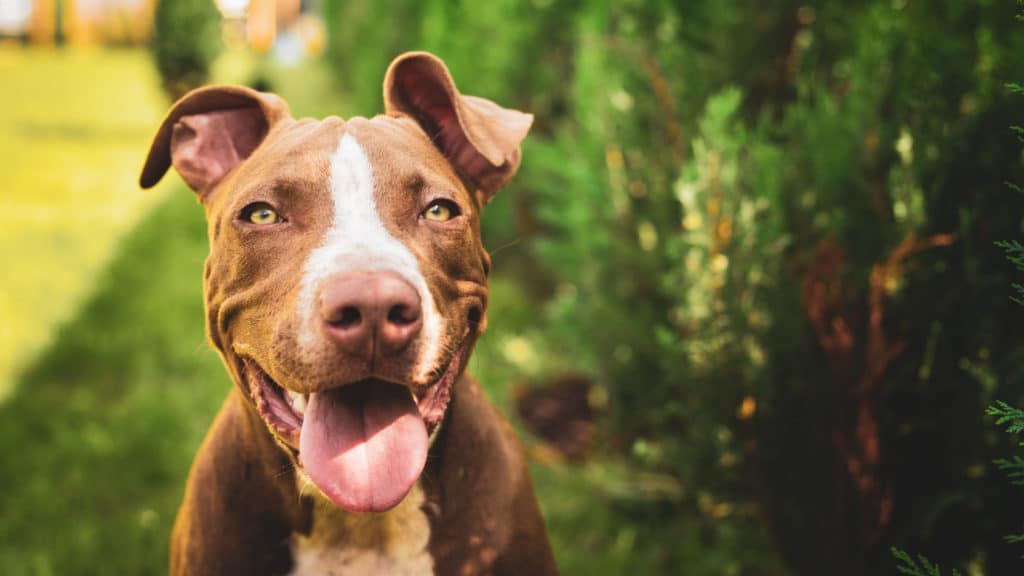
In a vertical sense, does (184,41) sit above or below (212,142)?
below

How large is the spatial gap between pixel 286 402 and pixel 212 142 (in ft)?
3.25

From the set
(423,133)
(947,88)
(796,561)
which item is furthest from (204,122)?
(796,561)

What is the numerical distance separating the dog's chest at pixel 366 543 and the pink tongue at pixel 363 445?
32 centimetres

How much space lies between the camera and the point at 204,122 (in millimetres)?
2807

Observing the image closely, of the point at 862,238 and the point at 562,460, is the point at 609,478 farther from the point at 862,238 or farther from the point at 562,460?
the point at 862,238

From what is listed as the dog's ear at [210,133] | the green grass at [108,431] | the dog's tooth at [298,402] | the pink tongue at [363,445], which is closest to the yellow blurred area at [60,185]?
the green grass at [108,431]

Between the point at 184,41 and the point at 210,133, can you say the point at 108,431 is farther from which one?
the point at 184,41

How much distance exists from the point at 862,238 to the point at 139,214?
858 cm

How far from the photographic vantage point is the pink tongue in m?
2.14

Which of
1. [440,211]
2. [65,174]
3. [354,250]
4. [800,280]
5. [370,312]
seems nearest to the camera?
[370,312]

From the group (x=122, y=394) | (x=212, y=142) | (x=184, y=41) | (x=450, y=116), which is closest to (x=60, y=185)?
(x=184, y=41)

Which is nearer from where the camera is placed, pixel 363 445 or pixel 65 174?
pixel 363 445

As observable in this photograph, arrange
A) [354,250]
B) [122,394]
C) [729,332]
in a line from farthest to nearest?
[122,394] < [729,332] < [354,250]

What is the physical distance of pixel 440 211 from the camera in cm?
244
